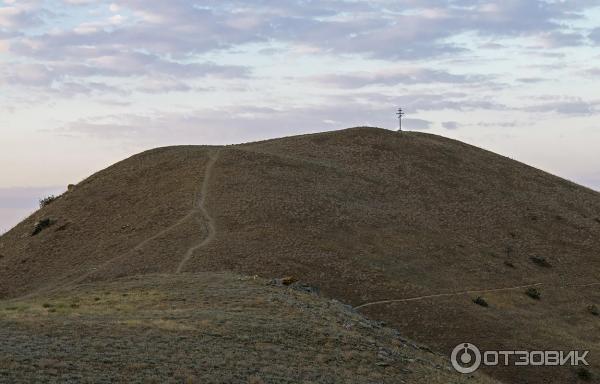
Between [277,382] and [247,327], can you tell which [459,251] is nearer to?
[247,327]

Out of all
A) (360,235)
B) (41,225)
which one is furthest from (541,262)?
(41,225)

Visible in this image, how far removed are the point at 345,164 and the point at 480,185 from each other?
13.7 m

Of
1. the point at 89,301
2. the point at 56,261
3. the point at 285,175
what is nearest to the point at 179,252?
the point at 56,261

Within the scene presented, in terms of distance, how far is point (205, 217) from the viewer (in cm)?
5631

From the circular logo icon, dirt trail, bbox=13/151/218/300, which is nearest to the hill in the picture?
dirt trail, bbox=13/151/218/300

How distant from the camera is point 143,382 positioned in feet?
74.2

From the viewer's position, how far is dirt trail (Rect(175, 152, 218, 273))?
48562 mm

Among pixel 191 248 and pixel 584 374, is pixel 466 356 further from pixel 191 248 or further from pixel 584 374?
pixel 191 248

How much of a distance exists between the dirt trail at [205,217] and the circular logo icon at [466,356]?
55.1 ft

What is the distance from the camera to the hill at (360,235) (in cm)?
4684

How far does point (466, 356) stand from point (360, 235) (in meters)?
16.3

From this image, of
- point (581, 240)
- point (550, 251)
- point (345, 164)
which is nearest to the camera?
point (550, 251)

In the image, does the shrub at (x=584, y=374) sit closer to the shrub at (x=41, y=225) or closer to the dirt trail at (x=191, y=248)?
the dirt trail at (x=191, y=248)

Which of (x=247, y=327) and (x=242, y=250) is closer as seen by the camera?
(x=247, y=327)
